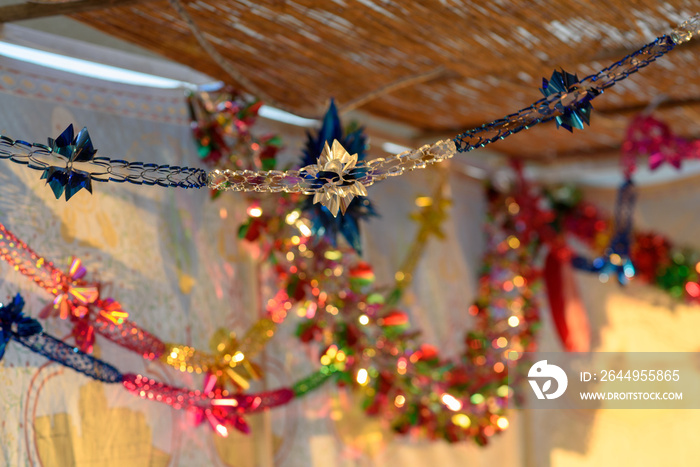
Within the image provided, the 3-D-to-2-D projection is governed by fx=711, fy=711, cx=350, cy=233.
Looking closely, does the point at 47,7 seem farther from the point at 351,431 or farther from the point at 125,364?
the point at 351,431

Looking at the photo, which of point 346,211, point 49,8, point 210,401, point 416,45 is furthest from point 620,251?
point 49,8

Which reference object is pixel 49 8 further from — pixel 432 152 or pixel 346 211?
pixel 432 152

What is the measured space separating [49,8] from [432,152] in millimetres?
805

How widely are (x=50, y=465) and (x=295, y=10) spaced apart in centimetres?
104

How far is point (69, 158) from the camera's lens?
1103mm

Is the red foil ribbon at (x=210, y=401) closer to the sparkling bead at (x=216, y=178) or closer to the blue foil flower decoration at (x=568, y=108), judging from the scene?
the sparkling bead at (x=216, y=178)

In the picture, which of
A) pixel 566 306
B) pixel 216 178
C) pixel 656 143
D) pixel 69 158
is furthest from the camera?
pixel 566 306

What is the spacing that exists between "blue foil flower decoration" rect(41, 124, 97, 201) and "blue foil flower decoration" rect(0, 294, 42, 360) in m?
0.29

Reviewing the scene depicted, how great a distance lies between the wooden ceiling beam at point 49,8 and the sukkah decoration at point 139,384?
555mm

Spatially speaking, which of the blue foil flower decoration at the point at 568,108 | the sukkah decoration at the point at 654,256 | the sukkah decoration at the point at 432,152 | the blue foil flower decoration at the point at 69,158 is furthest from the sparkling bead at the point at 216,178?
the sukkah decoration at the point at 654,256

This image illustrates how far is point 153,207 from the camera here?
168cm

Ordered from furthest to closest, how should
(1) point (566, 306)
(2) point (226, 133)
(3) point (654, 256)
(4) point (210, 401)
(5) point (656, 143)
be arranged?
(1) point (566, 306) → (3) point (654, 256) → (5) point (656, 143) → (2) point (226, 133) → (4) point (210, 401)

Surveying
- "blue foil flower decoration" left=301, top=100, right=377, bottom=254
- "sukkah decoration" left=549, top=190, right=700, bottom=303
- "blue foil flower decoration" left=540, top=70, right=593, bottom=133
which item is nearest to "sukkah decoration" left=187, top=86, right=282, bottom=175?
"blue foil flower decoration" left=301, top=100, right=377, bottom=254

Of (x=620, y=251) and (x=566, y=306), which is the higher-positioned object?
(x=620, y=251)
